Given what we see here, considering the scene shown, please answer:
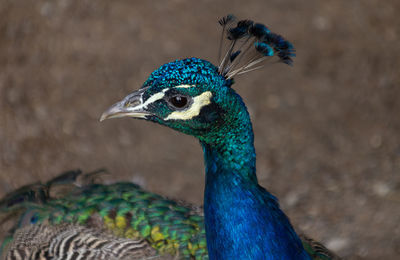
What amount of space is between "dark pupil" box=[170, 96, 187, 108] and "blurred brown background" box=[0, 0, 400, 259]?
1893 millimetres

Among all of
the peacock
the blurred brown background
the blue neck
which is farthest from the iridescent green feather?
the blurred brown background

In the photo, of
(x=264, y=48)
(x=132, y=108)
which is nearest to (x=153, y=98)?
(x=132, y=108)

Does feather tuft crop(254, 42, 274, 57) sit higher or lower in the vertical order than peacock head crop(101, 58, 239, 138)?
higher

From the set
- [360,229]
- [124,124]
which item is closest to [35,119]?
[124,124]

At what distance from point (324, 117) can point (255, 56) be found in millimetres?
2432

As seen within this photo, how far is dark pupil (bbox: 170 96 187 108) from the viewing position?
1.60 metres

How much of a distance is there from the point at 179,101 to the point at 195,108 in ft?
0.18

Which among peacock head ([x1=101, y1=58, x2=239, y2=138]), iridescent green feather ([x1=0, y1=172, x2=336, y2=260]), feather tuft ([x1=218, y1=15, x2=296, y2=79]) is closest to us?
peacock head ([x1=101, y1=58, x2=239, y2=138])

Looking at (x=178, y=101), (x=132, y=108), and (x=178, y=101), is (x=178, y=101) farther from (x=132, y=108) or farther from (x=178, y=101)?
(x=132, y=108)

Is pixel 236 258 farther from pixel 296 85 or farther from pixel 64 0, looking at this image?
pixel 64 0

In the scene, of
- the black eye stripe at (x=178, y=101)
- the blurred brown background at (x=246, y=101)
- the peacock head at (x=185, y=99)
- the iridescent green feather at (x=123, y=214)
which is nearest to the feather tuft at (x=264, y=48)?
the peacock head at (x=185, y=99)

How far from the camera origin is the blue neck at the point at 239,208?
165 centimetres

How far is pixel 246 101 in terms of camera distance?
13.4ft

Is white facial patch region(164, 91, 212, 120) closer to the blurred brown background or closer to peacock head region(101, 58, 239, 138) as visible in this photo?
peacock head region(101, 58, 239, 138)
